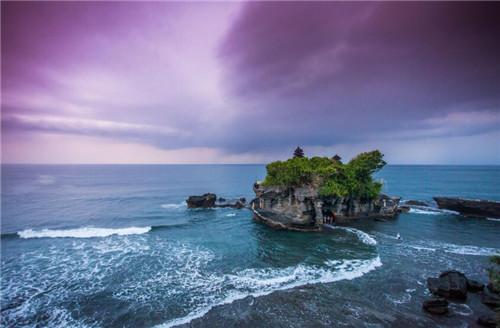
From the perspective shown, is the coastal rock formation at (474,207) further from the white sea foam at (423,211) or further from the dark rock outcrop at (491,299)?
the dark rock outcrop at (491,299)

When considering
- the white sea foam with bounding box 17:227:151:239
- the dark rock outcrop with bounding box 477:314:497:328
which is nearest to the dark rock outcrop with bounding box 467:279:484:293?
the dark rock outcrop with bounding box 477:314:497:328

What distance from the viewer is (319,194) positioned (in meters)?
37.7

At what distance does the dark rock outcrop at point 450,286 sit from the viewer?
714 inches

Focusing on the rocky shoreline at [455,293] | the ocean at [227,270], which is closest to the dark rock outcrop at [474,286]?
the rocky shoreline at [455,293]

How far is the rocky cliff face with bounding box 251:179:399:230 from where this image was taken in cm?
3806

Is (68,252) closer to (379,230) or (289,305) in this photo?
(289,305)

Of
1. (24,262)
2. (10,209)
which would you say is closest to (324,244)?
(24,262)

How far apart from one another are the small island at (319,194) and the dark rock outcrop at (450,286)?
17.7 meters

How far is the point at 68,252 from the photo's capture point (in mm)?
28172

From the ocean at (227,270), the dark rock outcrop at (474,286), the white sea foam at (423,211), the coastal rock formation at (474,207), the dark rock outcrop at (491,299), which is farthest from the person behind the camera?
the white sea foam at (423,211)

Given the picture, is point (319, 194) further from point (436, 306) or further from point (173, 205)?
point (173, 205)

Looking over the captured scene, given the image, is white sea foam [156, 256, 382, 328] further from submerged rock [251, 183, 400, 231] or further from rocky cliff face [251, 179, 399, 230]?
rocky cliff face [251, 179, 399, 230]

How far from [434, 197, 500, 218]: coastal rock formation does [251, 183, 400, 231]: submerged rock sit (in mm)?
14586

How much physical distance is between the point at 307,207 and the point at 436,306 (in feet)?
73.9
